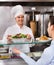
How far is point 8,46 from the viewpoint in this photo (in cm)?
124

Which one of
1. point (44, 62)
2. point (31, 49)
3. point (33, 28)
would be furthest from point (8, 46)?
point (33, 28)

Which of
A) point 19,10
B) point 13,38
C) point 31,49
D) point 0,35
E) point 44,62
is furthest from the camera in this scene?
point 0,35

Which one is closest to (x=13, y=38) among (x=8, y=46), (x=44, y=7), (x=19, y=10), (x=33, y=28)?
(x=8, y=46)

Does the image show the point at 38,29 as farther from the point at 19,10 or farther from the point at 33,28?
the point at 19,10

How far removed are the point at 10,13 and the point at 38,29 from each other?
27cm

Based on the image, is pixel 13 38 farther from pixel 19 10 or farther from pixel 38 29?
pixel 38 29

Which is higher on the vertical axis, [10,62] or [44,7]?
[44,7]

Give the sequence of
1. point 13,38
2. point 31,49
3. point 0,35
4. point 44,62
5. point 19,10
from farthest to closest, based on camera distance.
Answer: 1. point 0,35
2. point 19,10
3. point 31,49
4. point 13,38
5. point 44,62

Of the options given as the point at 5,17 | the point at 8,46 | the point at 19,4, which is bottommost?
the point at 8,46

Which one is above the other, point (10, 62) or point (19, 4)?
point (19, 4)

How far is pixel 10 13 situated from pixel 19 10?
0.64 feet

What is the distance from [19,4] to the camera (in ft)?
5.53

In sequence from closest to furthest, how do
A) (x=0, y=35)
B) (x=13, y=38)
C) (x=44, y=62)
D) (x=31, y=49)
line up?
(x=44, y=62)
(x=13, y=38)
(x=31, y=49)
(x=0, y=35)

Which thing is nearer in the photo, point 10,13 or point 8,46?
point 8,46
